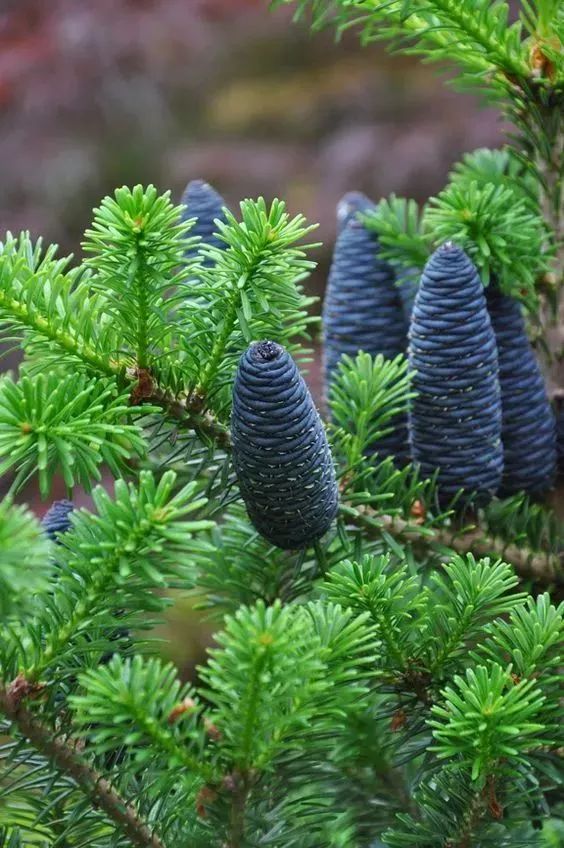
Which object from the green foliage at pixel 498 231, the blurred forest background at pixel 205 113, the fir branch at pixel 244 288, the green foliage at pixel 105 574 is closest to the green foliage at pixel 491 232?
the green foliage at pixel 498 231

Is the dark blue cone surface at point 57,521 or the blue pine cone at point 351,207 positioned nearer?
the dark blue cone surface at point 57,521

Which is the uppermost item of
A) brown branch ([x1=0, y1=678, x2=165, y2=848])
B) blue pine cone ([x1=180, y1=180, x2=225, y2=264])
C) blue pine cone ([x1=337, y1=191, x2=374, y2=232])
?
blue pine cone ([x1=180, y1=180, x2=225, y2=264])

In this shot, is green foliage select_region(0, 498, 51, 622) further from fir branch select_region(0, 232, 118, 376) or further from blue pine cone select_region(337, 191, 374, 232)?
blue pine cone select_region(337, 191, 374, 232)

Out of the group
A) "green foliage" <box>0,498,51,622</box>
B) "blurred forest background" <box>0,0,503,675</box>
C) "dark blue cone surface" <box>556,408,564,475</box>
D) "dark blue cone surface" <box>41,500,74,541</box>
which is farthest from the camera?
"blurred forest background" <box>0,0,503,675</box>

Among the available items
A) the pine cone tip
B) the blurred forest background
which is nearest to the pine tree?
the pine cone tip

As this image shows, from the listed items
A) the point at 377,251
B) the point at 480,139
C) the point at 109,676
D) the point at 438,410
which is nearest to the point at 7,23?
the point at 480,139

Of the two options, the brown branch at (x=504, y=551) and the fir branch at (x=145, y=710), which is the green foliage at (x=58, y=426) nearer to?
the fir branch at (x=145, y=710)

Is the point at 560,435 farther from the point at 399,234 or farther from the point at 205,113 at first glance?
the point at 205,113
